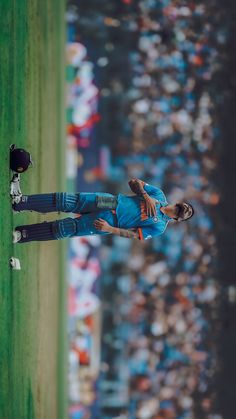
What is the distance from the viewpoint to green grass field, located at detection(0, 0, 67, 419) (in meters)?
5.99

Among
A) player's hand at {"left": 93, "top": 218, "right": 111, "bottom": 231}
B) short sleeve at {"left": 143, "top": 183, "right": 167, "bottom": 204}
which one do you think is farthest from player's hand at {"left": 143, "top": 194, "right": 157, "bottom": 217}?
player's hand at {"left": 93, "top": 218, "right": 111, "bottom": 231}

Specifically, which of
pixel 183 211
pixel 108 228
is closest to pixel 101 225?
pixel 108 228

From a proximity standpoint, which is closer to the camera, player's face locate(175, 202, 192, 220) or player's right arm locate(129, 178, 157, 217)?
player's face locate(175, 202, 192, 220)

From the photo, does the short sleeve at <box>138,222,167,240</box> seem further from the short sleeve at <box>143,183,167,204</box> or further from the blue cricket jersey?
the short sleeve at <box>143,183,167,204</box>

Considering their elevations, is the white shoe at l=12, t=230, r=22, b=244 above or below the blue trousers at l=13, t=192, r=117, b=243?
below

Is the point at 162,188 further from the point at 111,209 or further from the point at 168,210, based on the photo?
the point at 168,210

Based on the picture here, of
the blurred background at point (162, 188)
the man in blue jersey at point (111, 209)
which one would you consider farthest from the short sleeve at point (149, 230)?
the blurred background at point (162, 188)

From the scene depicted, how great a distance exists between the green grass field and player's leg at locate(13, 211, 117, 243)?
179mm

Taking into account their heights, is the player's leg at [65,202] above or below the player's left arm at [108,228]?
above

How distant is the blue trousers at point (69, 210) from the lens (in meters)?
6.23

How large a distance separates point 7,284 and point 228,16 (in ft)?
34.4

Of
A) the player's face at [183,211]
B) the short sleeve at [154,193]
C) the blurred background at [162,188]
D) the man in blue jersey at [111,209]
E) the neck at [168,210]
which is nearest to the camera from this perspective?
the player's face at [183,211]

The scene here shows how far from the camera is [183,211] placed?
5.93 metres

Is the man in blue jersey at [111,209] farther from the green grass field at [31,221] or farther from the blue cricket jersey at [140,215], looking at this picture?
the green grass field at [31,221]
